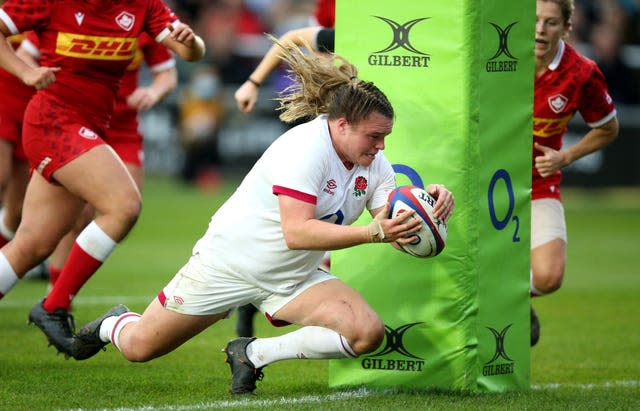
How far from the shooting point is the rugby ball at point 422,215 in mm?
5027

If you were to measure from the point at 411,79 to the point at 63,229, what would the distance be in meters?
2.20

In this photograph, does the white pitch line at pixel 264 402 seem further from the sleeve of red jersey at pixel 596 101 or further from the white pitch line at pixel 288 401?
the sleeve of red jersey at pixel 596 101

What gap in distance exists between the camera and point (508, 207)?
5816mm

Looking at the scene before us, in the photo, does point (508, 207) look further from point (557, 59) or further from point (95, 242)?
point (95, 242)

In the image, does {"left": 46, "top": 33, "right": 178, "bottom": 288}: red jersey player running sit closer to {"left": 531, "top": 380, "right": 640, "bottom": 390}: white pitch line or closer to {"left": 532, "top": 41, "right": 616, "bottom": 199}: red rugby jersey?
{"left": 532, "top": 41, "right": 616, "bottom": 199}: red rugby jersey

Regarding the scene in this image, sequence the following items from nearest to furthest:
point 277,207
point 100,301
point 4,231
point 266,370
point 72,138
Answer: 1. point 277,207
2. point 72,138
3. point 266,370
4. point 4,231
5. point 100,301

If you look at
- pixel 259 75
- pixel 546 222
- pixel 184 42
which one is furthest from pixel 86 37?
pixel 546 222

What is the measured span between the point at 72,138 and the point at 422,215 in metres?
2.30

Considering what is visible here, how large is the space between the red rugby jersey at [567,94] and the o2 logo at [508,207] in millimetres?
1354

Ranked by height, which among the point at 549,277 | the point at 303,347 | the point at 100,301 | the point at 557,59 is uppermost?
the point at 557,59

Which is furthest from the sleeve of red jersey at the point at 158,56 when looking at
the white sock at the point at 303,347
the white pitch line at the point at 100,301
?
the white sock at the point at 303,347

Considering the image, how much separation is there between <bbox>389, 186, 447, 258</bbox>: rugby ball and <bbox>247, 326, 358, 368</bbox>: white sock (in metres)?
0.59

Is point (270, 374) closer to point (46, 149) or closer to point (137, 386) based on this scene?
point (137, 386)

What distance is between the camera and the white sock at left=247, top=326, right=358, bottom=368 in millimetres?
5395
